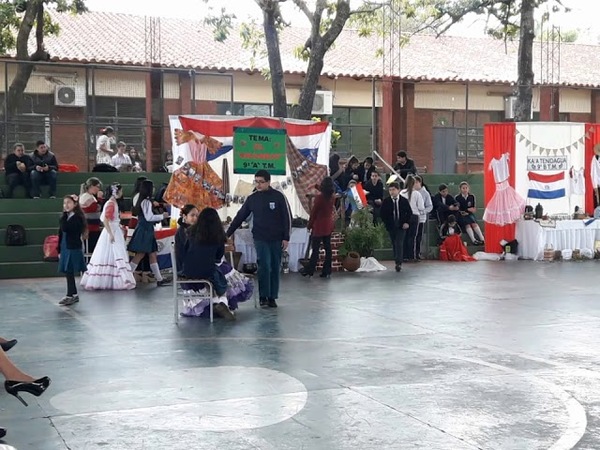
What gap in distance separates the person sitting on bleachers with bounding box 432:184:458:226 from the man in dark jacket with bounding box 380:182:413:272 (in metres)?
2.41

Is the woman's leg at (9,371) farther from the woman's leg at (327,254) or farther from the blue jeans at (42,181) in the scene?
the blue jeans at (42,181)

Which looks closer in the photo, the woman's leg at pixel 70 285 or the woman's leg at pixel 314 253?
the woman's leg at pixel 70 285

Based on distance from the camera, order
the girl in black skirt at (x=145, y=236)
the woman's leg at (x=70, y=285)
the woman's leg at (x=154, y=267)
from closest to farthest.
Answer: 1. the woman's leg at (x=70, y=285)
2. the girl in black skirt at (x=145, y=236)
3. the woman's leg at (x=154, y=267)

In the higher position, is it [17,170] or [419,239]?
[17,170]

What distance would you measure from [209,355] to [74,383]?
155cm

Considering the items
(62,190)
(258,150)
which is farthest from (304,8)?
(62,190)

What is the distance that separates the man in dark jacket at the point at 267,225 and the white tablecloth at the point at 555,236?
876 cm

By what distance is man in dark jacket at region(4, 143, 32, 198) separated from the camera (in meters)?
18.0

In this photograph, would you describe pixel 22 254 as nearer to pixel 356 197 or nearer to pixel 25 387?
pixel 356 197

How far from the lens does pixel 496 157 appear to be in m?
19.6

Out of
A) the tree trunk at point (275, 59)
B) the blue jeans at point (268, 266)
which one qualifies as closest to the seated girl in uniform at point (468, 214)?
the tree trunk at point (275, 59)

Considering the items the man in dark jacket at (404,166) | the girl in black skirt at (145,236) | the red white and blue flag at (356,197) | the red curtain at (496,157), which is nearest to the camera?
the girl in black skirt at (145,236)

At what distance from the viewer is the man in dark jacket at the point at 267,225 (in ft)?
38.5

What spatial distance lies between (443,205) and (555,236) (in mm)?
2405
